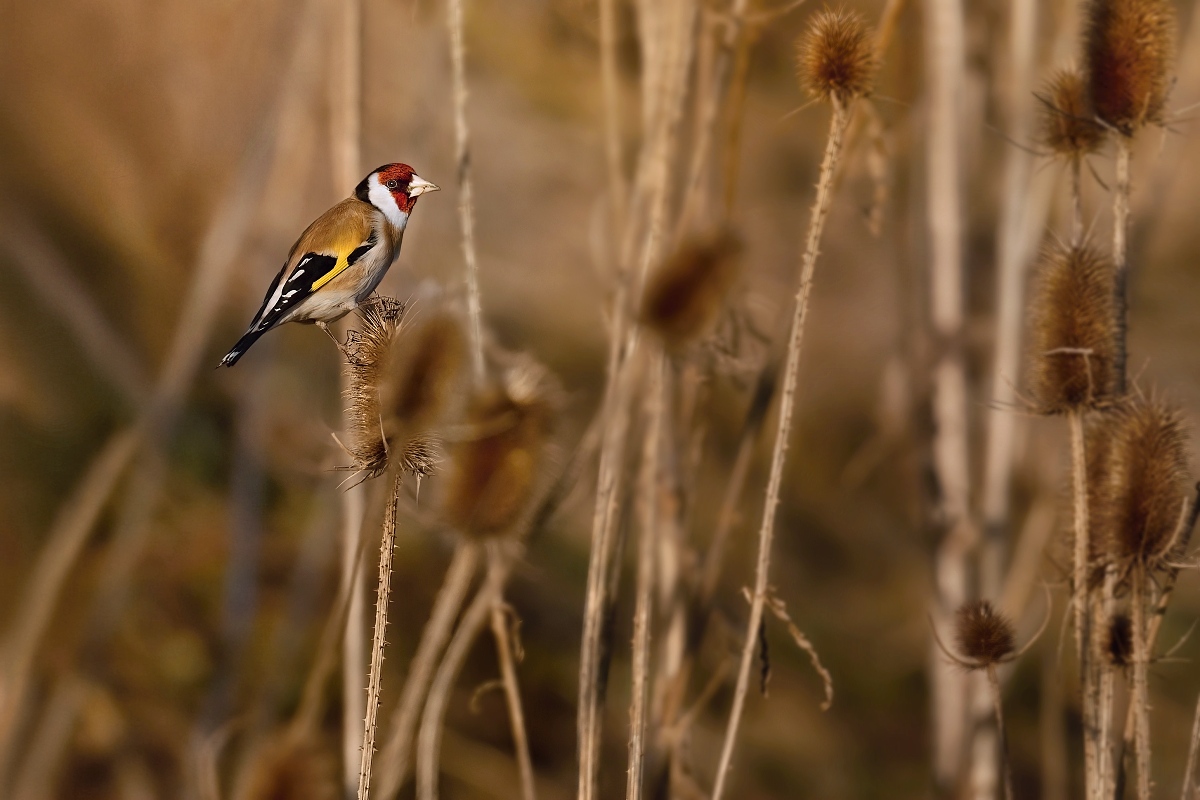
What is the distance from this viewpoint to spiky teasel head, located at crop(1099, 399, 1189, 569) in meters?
1.06

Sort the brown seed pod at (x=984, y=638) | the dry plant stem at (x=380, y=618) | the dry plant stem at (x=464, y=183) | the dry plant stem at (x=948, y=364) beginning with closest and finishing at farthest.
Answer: the dry plant stem at (x=380, y=618) < the brown seed pod at (x=984, y=638) < the dry plant stem at (x=464, y=183) < the dry plant stem at (x=948, y=364)

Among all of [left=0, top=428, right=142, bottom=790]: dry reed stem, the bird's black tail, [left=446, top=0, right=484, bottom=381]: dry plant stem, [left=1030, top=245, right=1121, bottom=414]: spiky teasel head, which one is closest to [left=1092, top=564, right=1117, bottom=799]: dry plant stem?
[left=1030, top=245, right=1121, bottom=414]: spiky teasel head

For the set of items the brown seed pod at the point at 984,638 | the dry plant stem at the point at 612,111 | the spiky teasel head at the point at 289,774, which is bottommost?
the spiky teasel head at the point at 289,774

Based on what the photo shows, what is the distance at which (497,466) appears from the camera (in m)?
1.03

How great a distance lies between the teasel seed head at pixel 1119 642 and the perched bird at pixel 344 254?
918 mm

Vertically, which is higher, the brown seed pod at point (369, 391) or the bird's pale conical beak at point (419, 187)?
the bird's pale conical beak at point (419, 187)

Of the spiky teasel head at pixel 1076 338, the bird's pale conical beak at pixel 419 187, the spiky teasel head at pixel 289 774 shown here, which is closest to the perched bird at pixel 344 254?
the bird's pale conical beak at pixel 419 187

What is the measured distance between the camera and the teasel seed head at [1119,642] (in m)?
1.12

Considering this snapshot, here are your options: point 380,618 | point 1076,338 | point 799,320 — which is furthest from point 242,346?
point 1076,338

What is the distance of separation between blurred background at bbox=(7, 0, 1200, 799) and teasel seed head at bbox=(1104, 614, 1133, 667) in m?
0.62

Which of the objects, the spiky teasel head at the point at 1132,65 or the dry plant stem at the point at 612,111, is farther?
the dry plant stem at the point at 612,111

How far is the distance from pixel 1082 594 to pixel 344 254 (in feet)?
3.10

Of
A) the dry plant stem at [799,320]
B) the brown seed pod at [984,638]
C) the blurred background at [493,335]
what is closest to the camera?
the dry plant stem at [799,320]

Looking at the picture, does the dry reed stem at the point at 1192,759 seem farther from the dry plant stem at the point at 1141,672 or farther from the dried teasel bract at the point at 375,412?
the dried teasel bract at the point at 375,412
